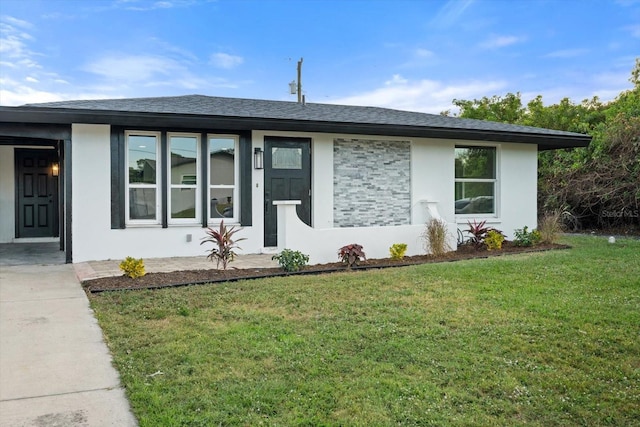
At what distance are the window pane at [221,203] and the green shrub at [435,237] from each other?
3831 mm

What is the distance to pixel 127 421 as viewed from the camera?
2771 millimetres

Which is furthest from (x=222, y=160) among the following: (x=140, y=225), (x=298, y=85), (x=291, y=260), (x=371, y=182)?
(x=298, y=85)

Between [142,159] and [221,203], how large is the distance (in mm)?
1668

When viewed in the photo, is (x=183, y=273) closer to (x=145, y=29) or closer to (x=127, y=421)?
(x=127, y=421)

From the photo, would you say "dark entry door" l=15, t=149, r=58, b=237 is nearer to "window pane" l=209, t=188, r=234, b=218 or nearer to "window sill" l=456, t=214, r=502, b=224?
"window pane" l=209, t=188, r=234, b=218

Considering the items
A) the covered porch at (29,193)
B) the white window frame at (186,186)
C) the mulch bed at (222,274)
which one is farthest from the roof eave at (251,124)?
the covered porch at (29,193)

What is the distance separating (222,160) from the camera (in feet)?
31.4

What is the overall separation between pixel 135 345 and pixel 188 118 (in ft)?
17.5

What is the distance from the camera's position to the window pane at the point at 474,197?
1148 centimetres

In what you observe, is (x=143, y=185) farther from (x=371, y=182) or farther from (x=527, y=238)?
(x=527, y=238)

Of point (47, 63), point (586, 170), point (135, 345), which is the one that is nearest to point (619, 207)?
point (586, 170)

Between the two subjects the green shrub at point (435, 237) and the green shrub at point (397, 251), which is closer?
the green shrub at point (397, 251)

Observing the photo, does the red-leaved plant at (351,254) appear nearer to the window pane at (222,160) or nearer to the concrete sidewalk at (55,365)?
the window pane at (222,160)

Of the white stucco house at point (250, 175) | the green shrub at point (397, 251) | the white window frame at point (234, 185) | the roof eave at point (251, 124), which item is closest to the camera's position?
the roof eave at point (251, 124)
